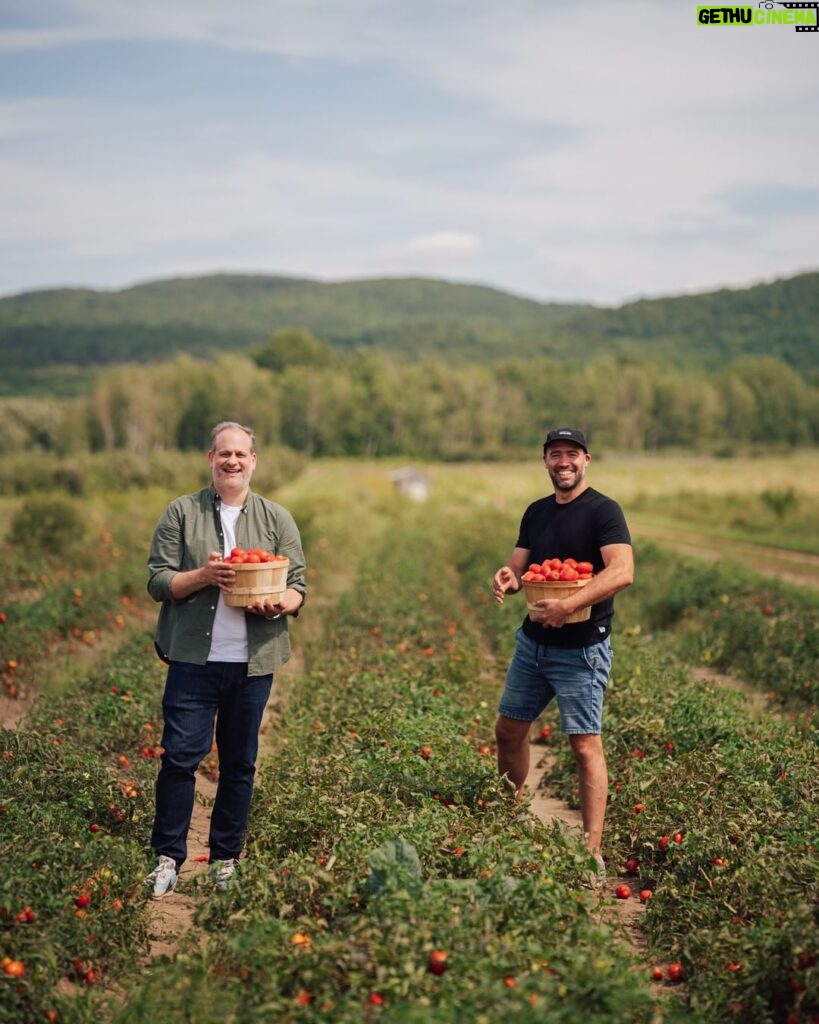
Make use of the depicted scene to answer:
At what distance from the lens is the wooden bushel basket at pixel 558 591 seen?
495 cm

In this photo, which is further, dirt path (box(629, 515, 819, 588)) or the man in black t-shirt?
dirt path (box(629, 515, 819, 588))

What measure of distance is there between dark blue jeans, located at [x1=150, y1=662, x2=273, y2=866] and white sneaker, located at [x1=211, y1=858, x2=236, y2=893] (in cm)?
30

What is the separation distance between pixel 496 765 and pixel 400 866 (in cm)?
217

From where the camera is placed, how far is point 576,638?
5.21 meters

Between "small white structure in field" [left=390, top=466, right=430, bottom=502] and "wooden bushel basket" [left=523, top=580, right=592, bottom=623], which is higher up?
"wooden bushel basket" [left=523, top=580, right=592, bottom=623]

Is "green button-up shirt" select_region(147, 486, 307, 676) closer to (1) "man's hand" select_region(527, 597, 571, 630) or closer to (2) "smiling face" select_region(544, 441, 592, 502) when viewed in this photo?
(1) "man's hand" select_region(527, 597, 571, 630)

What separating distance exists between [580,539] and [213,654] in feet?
6.44

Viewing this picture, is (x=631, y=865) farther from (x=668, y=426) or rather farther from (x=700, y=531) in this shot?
(x=668, y=426)

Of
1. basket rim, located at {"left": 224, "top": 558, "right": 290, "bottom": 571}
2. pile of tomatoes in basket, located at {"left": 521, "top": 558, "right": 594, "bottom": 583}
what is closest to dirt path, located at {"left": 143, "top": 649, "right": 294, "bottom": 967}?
basket rim, located at {"left": 224, "top": 558, "right": 290, "bottom": 571}

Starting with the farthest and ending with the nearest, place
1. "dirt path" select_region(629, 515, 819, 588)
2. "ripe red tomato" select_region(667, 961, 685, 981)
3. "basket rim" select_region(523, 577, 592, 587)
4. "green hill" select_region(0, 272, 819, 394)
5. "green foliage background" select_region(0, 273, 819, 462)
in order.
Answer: "green hill" select_region(0, 272, 819, 394), "green foliage background" select_region(0, 273, 819, 462), "dirt path" select_region(629, 515, 819, 588), "basket rim" select_region(523, 577, 592, 587), "ripe red tomato" select_region(667, 961, 685, 981)

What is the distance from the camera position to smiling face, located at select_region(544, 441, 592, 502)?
17.2 ft

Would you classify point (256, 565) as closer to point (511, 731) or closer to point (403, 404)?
point (511, 731)

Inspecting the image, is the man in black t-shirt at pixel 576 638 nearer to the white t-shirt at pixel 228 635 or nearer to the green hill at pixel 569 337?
the white t-shirt at pixel 228 635

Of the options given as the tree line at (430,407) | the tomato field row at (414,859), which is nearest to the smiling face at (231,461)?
the tomato field row at (414,859)
